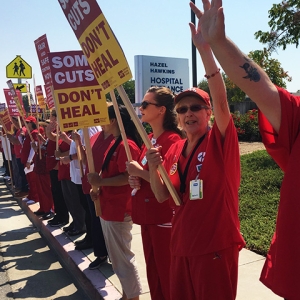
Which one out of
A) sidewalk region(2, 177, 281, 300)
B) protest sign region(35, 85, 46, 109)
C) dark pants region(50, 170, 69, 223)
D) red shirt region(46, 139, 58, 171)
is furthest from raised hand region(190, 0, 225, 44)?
protest sign region(35, 85, 46, 109)

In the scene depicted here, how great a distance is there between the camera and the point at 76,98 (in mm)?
3598

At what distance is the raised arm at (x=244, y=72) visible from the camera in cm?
153

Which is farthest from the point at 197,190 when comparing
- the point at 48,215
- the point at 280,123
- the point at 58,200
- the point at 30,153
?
the point at 30,153

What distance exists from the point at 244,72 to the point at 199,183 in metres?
0.88

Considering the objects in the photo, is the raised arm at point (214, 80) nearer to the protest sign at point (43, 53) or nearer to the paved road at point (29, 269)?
the paved road at point (29, 269)

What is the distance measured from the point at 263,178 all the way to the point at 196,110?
5581mm

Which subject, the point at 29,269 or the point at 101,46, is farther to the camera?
the point at 29,269

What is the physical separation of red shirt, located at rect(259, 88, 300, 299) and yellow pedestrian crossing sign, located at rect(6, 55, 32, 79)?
40.9ft

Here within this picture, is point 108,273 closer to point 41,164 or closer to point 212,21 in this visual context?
point 212,21

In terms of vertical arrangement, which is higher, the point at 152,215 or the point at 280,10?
the point at 280,10

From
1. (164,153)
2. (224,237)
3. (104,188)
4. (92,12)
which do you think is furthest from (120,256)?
(92,12)

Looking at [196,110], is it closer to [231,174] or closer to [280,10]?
[231,174]

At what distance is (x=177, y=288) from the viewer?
7.83ft

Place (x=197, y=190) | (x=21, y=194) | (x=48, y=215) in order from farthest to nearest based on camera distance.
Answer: (x=21, y=194) < (x=48, y=215) < (x=197, y=190)
